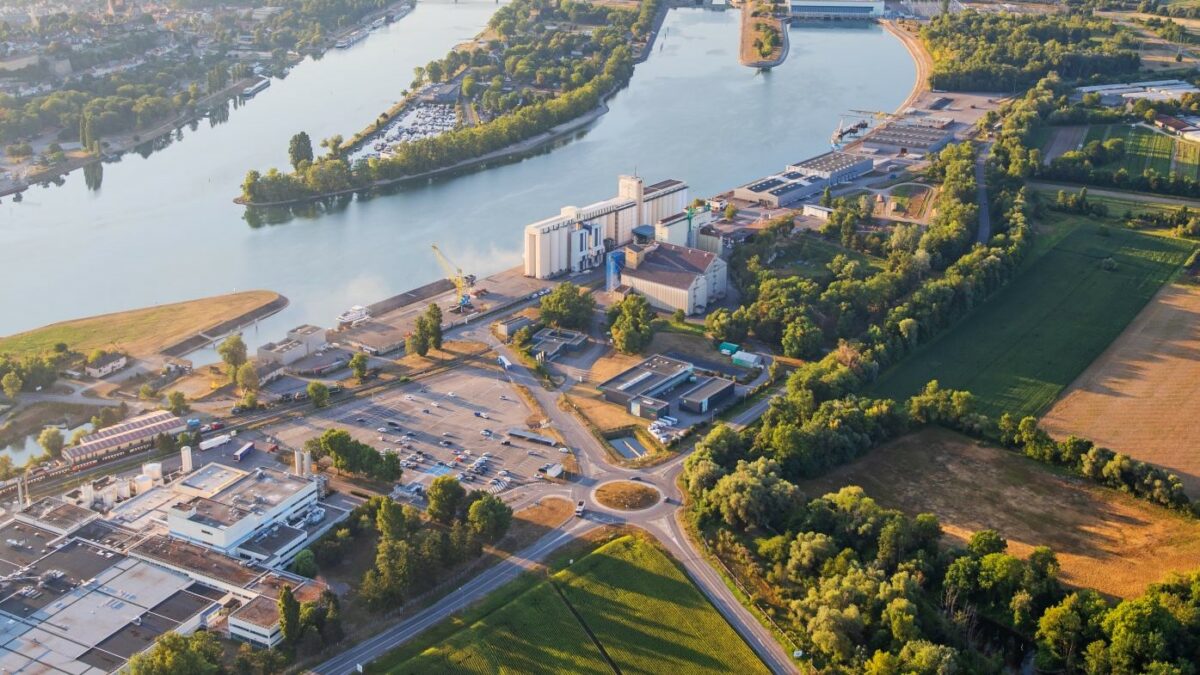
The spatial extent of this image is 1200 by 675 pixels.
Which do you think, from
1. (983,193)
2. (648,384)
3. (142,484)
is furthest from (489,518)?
(983,193)

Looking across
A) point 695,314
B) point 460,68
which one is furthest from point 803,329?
point 460,68

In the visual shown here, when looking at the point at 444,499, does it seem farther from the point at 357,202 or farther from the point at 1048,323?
the point at 357,202

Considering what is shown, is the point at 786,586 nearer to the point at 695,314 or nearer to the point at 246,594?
the point at 246,594

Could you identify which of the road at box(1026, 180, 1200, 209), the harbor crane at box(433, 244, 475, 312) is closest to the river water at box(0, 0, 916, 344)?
the harbor crane at box(433, 244, 475, 312)

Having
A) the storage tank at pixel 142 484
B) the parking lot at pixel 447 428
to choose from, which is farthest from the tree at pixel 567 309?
the storage tank at pixel 142 484

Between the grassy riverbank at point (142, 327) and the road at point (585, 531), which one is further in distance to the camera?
the grassy riverbank at point (142, 327)

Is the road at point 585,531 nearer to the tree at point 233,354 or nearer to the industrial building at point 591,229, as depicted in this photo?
the tree at point 233,354
